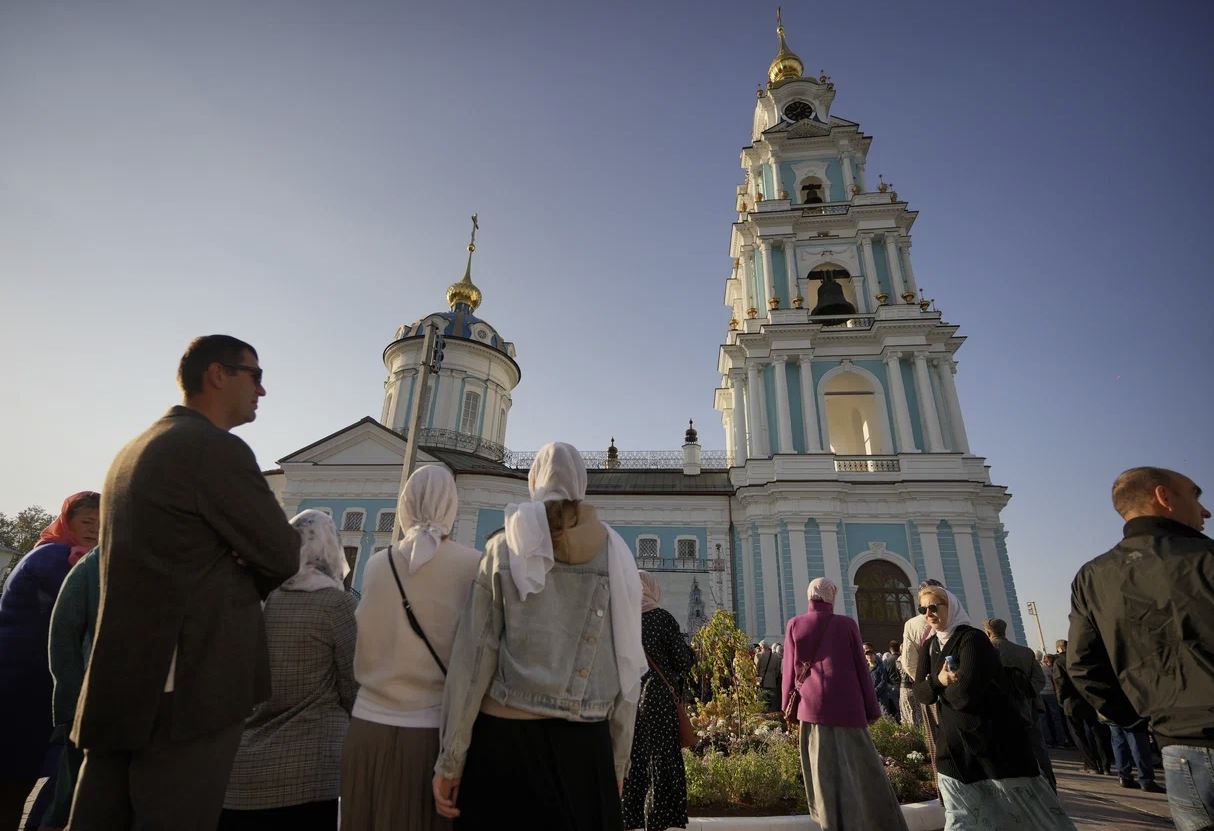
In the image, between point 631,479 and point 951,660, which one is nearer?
point 951,660

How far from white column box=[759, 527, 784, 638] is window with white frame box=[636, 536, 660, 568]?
12.6 ft

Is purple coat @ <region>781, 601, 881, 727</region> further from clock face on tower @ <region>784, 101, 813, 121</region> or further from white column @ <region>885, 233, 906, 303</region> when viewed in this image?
clock face on tower @ <region>784, 101, 813, 121</region>

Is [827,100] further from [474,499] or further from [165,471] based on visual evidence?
[165,471]

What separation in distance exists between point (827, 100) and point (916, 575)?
71.1 ft

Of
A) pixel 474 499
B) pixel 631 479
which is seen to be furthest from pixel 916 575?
pixel 474 499

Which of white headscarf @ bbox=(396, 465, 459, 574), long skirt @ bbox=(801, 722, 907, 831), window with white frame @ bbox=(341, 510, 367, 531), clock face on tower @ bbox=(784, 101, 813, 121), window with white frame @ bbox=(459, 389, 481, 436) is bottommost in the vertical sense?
long skirt @ bbox=(801, 722, 907, 831)

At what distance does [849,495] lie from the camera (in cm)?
2036

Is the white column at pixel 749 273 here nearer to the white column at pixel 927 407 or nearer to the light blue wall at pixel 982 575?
the white column at pixel 927 407

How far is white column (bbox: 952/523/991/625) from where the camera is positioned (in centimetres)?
1831

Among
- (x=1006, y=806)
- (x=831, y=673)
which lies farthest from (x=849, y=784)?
(x=1006, y=806)

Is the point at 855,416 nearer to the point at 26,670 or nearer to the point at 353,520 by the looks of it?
the point at 353,520

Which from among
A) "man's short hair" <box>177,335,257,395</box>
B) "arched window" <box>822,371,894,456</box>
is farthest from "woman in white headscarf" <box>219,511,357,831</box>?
"arched window" <box>822,371,894,456</box>

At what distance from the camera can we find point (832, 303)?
942 inches

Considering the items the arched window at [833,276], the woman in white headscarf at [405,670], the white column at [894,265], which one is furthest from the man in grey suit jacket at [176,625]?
the arched window at [833,276]
